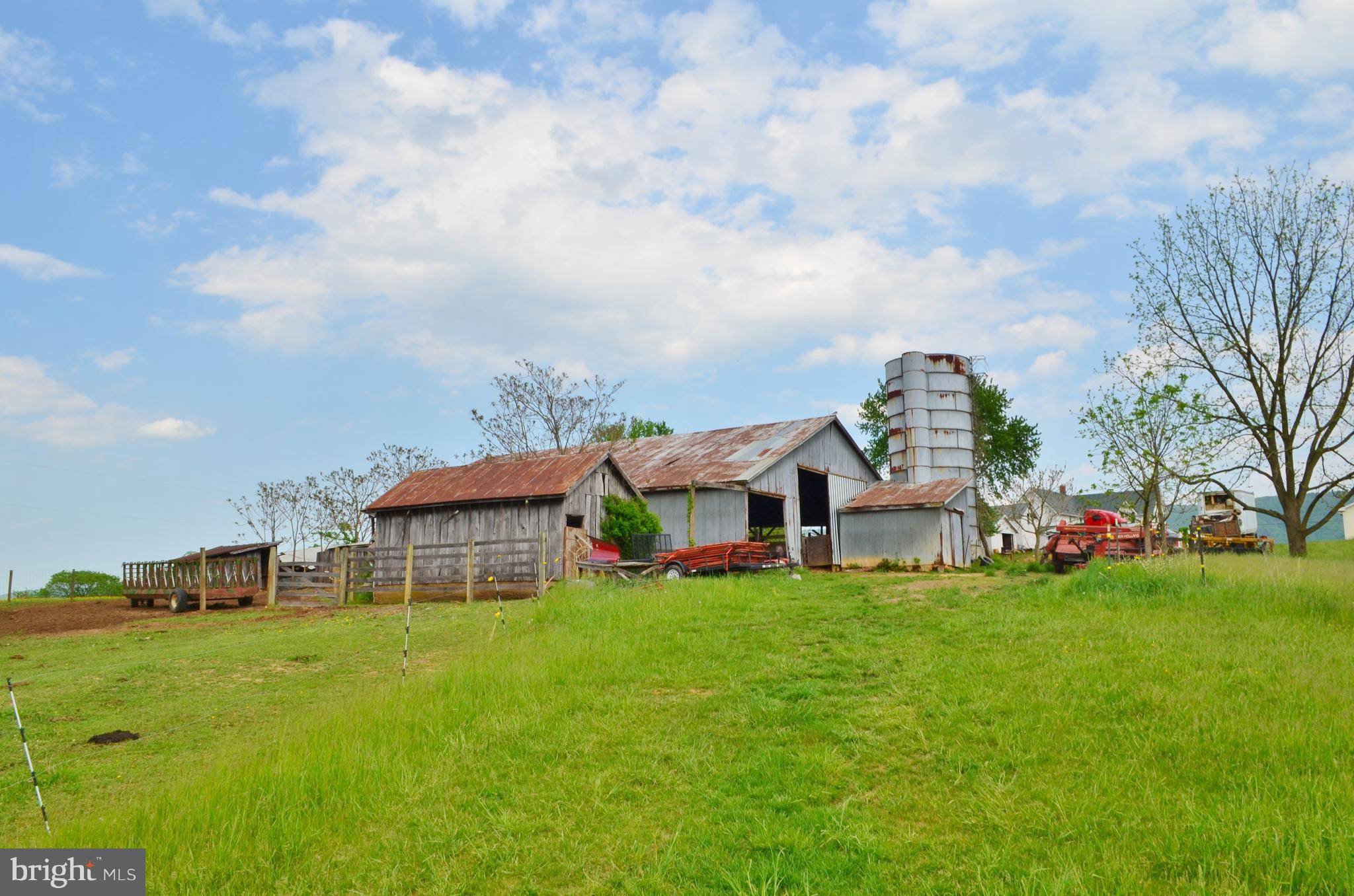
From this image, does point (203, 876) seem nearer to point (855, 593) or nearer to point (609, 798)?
point (609, 798)

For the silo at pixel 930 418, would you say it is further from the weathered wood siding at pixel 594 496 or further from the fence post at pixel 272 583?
the fence post at pixel 272 583

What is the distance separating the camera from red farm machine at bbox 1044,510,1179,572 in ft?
78.7

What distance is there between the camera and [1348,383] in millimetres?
21406

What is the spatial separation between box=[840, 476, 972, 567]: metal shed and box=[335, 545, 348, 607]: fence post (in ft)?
61.5

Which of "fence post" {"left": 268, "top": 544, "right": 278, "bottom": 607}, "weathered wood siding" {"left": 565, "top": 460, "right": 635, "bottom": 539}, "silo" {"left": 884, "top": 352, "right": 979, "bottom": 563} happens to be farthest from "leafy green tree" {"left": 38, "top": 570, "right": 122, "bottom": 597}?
"silo" {"left": 884, "top": 352, "right": 979, "bottom": 563}

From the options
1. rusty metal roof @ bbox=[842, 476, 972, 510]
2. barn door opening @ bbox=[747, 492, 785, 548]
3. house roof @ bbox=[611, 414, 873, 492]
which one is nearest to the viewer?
house roof @ bbox=[611, 414, 873, 492]

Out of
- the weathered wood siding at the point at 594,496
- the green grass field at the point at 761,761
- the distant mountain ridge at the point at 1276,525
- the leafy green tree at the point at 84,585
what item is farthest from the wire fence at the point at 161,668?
the distant mountain ridge at the point at 1276,525

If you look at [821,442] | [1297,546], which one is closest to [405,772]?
[1297,546]

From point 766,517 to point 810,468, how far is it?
14.1 feet

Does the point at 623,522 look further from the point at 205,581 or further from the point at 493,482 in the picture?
the point at 205,581

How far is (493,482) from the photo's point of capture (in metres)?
28.8

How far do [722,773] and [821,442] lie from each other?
91.7ft

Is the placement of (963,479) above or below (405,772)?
above
